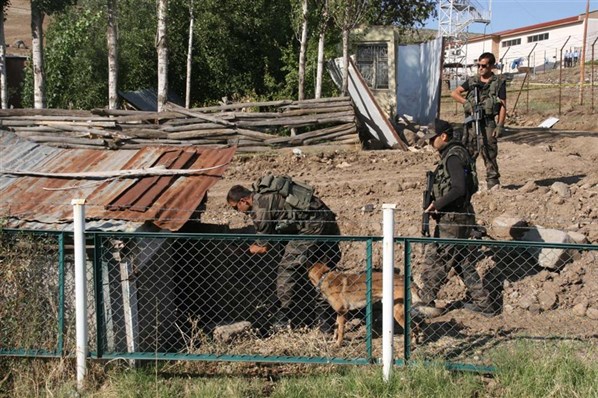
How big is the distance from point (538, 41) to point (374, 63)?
109ft

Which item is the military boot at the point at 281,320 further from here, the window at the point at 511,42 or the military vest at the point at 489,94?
the window at the point at 511,42

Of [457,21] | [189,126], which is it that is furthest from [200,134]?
[457,21]

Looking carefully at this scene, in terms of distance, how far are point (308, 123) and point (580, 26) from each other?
3681cm

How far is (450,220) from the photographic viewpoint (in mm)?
6074

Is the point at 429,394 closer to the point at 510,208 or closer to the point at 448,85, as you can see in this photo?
the point at 510,208

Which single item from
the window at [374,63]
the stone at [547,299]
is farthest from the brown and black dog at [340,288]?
the window at [374,63]

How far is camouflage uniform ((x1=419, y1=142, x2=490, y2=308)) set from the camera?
5.96m

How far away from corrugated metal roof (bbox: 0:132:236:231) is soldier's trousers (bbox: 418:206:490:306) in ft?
6.56

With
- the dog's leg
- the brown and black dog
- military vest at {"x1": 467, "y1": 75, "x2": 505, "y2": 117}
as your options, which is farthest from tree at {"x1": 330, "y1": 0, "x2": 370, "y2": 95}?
the dog's leg

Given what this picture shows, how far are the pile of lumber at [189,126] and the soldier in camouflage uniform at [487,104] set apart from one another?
5.26m

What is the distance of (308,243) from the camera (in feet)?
18.6

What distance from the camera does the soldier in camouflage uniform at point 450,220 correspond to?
5.90 metres

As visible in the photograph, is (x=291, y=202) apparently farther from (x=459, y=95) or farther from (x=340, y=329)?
(x=459, y=95)

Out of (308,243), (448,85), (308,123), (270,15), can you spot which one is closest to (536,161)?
(308,123)
